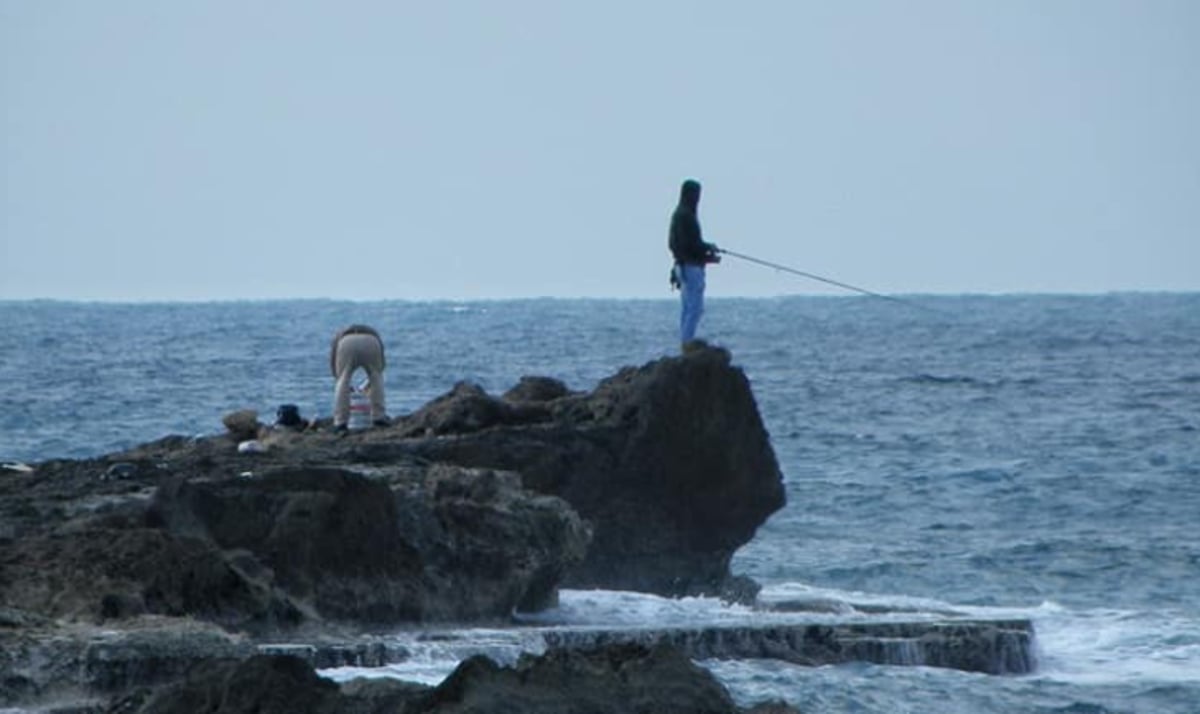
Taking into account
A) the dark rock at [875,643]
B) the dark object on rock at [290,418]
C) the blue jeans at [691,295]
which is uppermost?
the blue jeans at [691,295]

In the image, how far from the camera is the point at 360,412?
80.3ft

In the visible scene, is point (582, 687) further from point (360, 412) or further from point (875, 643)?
point (360, 412)

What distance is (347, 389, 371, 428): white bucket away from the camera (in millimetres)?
24250

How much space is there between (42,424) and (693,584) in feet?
85.2

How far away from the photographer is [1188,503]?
120 ft

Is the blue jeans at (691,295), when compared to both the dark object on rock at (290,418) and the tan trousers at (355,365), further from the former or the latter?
the dark object on rock at (290,418)

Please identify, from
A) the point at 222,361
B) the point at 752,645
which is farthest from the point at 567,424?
the point at 222,361

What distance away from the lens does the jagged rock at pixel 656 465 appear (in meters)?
22.4

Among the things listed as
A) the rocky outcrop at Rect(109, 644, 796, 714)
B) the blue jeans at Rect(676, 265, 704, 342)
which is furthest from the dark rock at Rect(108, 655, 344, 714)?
the blue jeans at Rect(676, 265, 704, 342)

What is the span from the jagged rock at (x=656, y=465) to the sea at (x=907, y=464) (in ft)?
2.87

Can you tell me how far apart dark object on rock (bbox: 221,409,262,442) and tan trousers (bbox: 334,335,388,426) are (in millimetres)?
659

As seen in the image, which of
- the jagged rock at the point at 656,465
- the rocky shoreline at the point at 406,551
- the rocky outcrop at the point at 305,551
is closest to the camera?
the rocky shoreline at the point at 406,551

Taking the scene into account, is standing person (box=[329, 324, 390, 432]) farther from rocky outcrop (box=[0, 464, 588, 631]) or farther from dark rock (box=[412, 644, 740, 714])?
dark rock (box=[412, 644, 740, 714])

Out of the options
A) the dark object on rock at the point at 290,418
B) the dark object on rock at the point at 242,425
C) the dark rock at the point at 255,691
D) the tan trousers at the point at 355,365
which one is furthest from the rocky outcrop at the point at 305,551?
the dark rock at the point at 255,691
